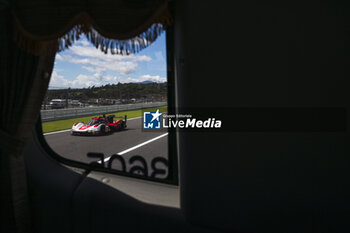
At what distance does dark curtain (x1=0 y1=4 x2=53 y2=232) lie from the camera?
1288mm

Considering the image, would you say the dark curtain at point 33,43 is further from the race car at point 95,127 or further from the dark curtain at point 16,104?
the race car at point 95,127

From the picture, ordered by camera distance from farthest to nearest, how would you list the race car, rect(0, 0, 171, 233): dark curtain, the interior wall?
1. the race car
2. rect(0, 0, 171, 233): dark curtain
3. the interior wall

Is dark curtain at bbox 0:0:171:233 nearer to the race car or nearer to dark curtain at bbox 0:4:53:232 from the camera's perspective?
dark curtain at bbox 0:4:53:232

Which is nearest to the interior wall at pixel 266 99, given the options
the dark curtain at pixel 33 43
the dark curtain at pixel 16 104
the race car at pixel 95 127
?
the dark curtain at pixel 33 43

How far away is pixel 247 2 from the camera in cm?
84

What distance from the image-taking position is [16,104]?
1297 millimetres

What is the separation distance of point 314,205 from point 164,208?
2.64ft

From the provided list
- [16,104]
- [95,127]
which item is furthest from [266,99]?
[95,127]

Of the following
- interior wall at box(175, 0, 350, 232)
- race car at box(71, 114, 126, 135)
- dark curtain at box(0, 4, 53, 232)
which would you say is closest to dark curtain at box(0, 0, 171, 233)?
dark curtain at box(0, 4, 53, 232)

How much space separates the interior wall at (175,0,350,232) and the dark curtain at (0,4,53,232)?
115 centimetres

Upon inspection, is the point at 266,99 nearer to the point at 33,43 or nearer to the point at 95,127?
the point at 33,43

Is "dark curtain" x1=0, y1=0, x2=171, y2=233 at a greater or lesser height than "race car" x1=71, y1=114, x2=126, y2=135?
greater

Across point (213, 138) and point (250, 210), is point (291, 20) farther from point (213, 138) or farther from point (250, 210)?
point (250, 210)

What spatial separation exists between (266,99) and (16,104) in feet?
5.53
